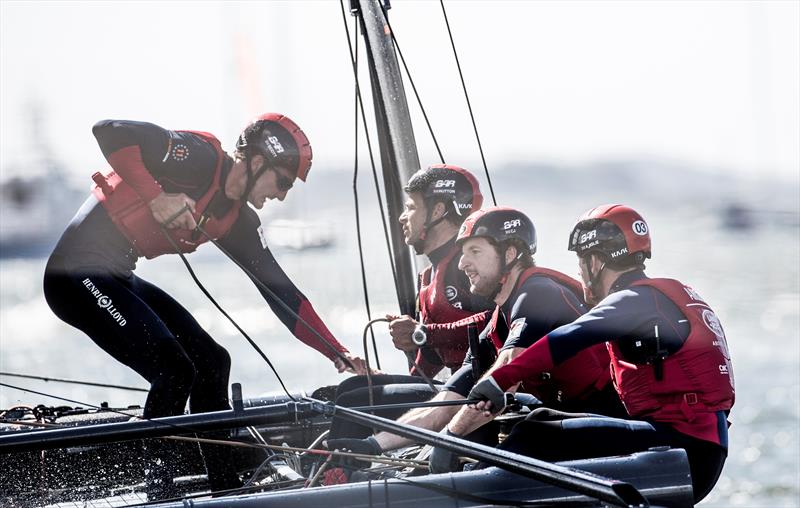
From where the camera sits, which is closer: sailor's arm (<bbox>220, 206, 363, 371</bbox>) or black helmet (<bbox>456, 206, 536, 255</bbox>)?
black helmet (<bbox>456, 206, 536, 255</bbox>)

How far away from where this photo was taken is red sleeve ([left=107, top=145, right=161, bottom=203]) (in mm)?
5152

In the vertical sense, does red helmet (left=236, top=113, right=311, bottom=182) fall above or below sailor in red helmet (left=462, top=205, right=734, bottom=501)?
above

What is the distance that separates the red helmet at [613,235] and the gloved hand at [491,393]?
0.65 meters

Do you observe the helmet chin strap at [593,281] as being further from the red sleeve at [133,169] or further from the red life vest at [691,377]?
the red sleeve at [133,169]

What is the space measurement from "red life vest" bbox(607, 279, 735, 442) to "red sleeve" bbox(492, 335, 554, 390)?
354 mm

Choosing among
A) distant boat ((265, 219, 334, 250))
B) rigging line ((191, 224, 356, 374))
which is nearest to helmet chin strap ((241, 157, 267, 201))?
rigging line ((191, 224, 356, 374))

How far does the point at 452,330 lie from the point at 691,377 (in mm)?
1512

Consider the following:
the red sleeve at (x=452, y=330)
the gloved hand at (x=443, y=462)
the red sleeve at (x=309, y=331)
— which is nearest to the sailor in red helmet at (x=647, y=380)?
the gloved hand at (x=443, y=462)

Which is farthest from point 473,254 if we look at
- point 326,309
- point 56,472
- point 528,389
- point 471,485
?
point 326,309

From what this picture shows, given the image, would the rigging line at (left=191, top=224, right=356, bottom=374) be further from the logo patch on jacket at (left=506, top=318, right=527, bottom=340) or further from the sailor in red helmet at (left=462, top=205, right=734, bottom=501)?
the sailor in red helmet at (left=462, top=205, right=734, bottom=501)

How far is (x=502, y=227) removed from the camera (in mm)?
5133

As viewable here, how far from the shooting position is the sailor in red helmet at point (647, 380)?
4.39 m

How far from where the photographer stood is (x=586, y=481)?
3.66 m

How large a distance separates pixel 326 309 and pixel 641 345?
25.2m
